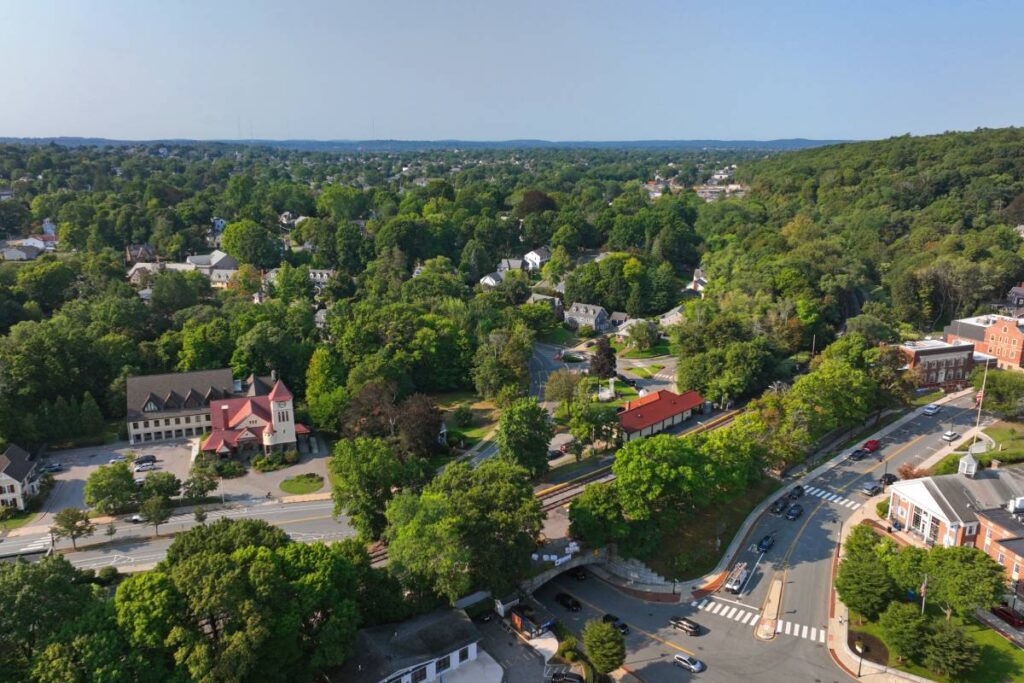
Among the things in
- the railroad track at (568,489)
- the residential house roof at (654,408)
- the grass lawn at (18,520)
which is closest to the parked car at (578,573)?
the railroad track at (568,489)

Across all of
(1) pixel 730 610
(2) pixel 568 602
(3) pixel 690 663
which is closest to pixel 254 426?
(2) pixel 568 602

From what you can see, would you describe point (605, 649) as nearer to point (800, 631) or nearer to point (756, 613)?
point (756, 613)

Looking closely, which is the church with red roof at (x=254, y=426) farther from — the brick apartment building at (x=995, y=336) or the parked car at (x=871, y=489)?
the brick apartment building at (x=995, y=336)

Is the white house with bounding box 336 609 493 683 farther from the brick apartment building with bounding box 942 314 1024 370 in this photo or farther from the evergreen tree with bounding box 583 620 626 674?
the brick apartment building with bounding box 942 314 1024 370

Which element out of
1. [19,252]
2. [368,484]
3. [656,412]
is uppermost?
[19,252]

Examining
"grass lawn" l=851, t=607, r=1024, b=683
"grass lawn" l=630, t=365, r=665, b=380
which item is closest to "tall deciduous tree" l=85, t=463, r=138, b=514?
"grass lawn" l=851, t=607, r=1024, b=683

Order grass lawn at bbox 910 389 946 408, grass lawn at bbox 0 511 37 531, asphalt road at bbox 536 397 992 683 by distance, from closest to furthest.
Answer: asphalt road at bbox 536 397 992 683
grass lawn at bbox 0 511 37 531
grass lawn at bbox 910 389 946 408
